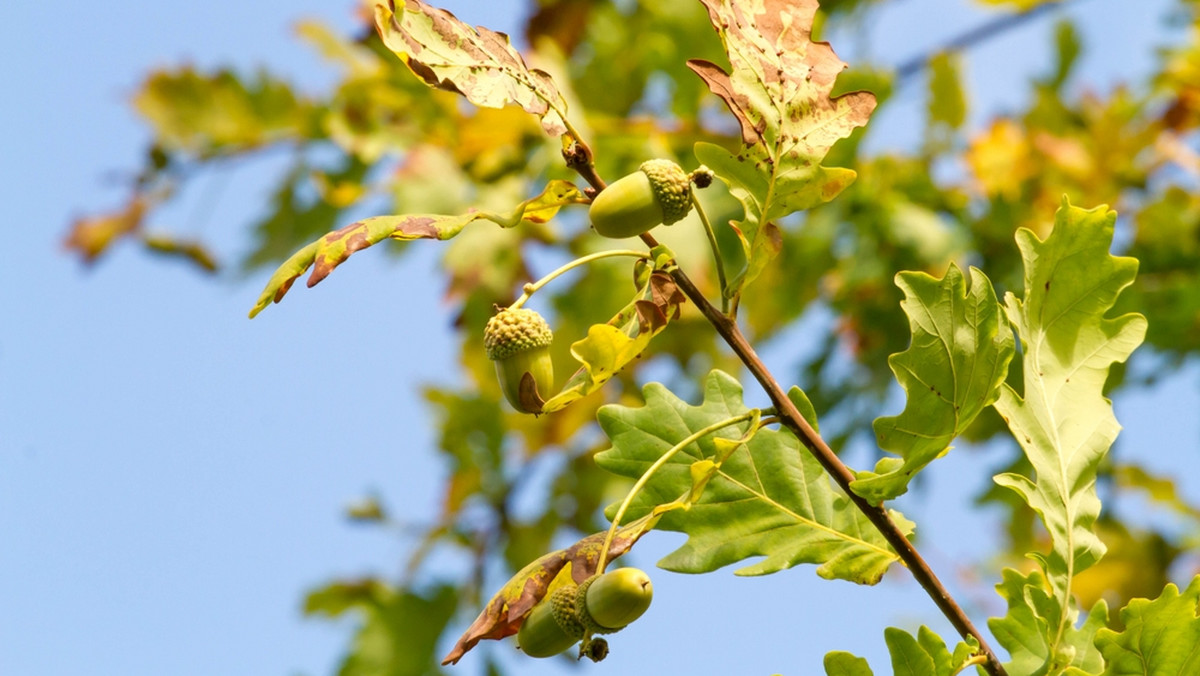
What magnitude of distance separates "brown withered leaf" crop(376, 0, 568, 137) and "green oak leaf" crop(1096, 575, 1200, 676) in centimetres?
61

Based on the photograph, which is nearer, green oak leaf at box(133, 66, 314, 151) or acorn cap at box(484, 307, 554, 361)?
acorn cap at box(484, 307, 554, 361)

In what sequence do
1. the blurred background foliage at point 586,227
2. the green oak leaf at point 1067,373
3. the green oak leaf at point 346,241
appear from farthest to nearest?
1. the blurred background foliage at point 586,227
2. the green oak leaf at point 1067,373
3. the green oak leaf at point 346,241

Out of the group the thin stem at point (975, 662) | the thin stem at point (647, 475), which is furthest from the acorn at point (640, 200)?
the thin stem at point (975, 662)

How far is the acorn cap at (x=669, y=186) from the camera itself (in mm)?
887

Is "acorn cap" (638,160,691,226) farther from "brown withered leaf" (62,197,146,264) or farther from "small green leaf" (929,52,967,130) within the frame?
"brown withered leaf" (62,197,146,264)

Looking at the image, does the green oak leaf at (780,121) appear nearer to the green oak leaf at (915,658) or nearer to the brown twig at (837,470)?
the brown twig at (837,470)

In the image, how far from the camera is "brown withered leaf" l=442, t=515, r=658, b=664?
2.84 feet

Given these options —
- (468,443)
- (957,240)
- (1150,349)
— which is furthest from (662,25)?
(1150,349)

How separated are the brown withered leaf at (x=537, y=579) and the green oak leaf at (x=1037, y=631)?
32 centimetres

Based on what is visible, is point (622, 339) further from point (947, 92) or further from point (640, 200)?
point (947, 92)

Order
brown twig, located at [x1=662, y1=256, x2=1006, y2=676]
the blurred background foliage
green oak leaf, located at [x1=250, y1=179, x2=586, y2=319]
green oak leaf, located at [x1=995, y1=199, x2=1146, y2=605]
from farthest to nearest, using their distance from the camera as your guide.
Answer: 1. the blurred background foliage
2. green oak leaf, located at [x1=995, y1=199, x2=1146, y2=605]
3. brown twig, located at [x1=662, y1=256, x2=1006, y2=676]
4. green oak leaf, located at [x1=250, y1=179, x2=586, y2=319]

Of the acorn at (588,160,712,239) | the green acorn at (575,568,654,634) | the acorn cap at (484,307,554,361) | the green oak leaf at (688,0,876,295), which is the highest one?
the green oak leaf at (688,0,876,295)

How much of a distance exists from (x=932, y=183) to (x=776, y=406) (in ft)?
7.04

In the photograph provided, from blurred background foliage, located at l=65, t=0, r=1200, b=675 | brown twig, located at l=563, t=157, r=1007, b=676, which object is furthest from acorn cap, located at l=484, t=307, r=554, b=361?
blurred background foliage, located at l=65, t=0, r=1200, b=675
